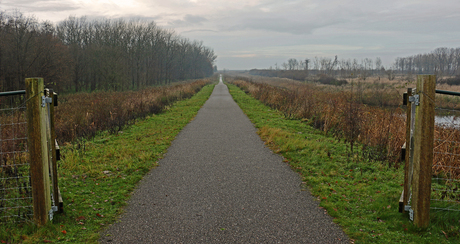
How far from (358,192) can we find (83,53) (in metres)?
42.0

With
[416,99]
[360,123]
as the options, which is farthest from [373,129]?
[416,99]

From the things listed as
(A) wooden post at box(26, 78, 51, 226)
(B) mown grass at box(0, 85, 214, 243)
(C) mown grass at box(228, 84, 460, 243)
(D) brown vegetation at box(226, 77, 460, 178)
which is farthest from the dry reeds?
(A) wooden post at box(26, 78, 51, 226)

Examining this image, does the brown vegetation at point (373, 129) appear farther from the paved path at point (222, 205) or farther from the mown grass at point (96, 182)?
the mown grass at point (96, 182)

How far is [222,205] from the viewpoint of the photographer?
4.65m

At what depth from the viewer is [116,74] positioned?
38.5m

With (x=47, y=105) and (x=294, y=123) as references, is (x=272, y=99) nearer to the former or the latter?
(x=294, y=123)

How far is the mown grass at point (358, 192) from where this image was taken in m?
3.77

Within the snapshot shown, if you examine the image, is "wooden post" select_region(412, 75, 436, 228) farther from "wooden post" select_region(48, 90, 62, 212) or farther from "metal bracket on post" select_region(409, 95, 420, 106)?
"wooden post" select_region(48, 90, 62, 212)

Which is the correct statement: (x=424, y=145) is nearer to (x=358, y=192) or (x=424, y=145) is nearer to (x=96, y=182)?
(x=358, y=192)

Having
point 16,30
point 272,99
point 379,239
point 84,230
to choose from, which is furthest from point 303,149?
point 16,30

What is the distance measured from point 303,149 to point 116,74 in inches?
1374

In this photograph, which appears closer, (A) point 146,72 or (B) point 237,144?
(B) point 237,144

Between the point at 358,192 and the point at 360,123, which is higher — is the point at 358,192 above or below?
below

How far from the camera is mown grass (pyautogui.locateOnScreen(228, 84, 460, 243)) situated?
377cm
